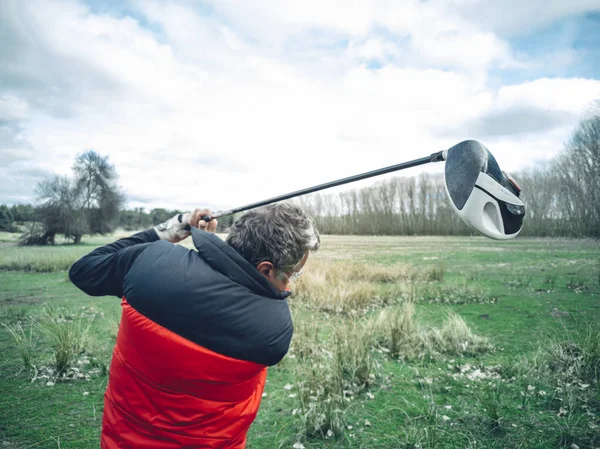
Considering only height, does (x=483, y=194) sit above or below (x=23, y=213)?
below

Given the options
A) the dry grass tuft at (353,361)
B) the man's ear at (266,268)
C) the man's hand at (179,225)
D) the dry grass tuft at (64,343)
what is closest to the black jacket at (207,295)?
the man's ear at (266,268)

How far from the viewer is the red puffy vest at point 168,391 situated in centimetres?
134

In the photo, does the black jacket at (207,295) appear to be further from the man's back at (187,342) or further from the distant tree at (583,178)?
the distant tree at (583,178)

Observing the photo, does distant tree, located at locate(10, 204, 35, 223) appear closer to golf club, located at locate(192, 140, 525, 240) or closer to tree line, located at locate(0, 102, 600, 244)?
tree line, located at locate(0, 102, 600, 244)

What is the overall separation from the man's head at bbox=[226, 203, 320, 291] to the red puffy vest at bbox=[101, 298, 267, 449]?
1.38ft

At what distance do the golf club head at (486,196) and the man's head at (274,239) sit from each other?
70cm

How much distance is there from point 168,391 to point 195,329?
0.30 meters

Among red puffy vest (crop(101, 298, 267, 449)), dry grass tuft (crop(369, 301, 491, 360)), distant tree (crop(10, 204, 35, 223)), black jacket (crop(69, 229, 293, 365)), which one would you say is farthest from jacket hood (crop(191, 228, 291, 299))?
distant tree (crop(10, 204, 35, 223))

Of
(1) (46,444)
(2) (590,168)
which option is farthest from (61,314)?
(2) (590,168)

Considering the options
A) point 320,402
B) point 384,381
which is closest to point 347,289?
point 384,381

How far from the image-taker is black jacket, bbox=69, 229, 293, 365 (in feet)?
4.37

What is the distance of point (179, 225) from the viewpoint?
2082 millimetres

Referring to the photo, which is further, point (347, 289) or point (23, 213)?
point (23, 213)

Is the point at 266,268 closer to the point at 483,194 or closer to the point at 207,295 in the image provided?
the point at 207,295
